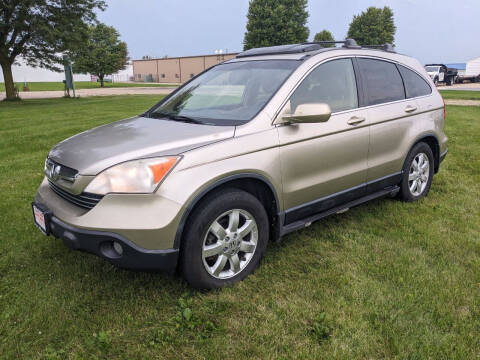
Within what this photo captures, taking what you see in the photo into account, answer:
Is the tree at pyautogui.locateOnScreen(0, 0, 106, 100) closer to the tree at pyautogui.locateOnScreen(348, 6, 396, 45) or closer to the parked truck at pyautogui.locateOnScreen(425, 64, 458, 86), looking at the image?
the parked truck at pyautogui.locateOnScreen(425, 64, 458, 86)

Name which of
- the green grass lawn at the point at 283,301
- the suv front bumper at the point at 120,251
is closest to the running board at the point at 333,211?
the green grass lawn at the point at 283,301

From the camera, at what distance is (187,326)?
8.31 ft

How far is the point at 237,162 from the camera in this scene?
2789 mm

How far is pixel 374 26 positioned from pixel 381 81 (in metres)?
56.5

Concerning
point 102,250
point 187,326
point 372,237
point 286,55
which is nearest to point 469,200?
point 372,237

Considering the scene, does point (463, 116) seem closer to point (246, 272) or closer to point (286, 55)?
point (286, 55)

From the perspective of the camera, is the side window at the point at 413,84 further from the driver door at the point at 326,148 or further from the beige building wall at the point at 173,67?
the beige building wall at the point at 173,67

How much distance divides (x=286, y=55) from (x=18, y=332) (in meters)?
3.00

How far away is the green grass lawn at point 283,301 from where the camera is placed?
236 cm

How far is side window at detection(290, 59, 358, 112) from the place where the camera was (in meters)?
3.31

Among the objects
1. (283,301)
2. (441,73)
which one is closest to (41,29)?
(283,301)

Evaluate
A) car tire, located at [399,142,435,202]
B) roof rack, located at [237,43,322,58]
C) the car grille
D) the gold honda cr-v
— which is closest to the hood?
the gold honda cr-v

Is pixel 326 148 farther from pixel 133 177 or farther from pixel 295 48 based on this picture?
pixel 133 177

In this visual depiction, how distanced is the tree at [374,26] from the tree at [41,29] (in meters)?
42.5
